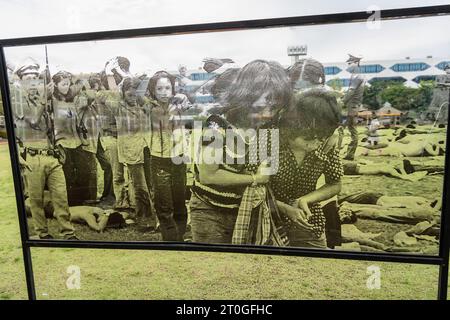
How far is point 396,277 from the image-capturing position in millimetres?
1979

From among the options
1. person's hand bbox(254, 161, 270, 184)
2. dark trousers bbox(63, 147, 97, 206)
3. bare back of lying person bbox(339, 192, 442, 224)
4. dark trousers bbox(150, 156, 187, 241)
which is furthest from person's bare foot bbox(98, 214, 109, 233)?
bare back of lying person bbox(339, 192, 442, 224)

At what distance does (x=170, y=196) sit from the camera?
174 cm

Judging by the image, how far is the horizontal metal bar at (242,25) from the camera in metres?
1.36

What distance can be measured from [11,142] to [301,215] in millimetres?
1699

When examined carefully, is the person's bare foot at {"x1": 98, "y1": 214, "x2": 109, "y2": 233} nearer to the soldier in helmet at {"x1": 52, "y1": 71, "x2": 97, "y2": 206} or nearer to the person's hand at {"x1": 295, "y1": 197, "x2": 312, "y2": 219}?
the soldier in helmet at {"x1": 52, "y1": 71, "x2": 97, "y2": 206}

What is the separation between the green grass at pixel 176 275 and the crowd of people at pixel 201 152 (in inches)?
19.9

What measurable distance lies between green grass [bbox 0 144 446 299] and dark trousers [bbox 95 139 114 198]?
65 cm

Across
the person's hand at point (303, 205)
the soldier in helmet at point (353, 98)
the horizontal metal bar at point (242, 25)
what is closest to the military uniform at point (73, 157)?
the horizontal metal bar at point (242, 25)

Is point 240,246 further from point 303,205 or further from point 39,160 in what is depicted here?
point 39,160

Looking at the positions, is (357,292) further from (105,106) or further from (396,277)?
(105,106)

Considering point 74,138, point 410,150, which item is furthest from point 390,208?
point 74,138

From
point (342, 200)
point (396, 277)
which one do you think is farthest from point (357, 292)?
point (342, 200)

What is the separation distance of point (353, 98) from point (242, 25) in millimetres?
654

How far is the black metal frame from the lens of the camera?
1397 mm
